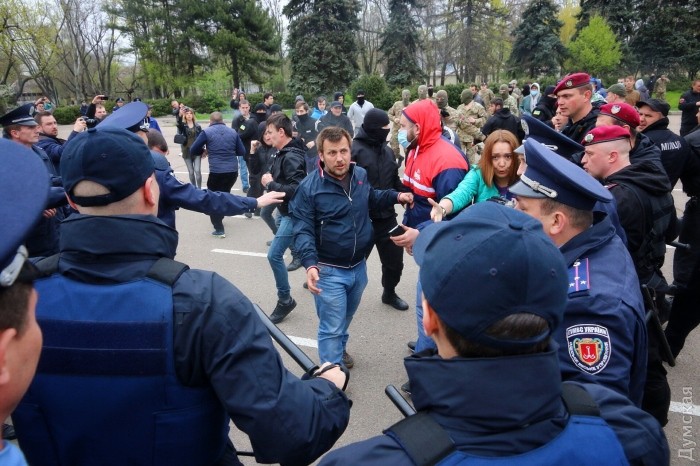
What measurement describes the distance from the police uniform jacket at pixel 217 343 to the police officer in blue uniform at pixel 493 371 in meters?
0.38

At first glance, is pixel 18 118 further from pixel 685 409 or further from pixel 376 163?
pixel 685 409

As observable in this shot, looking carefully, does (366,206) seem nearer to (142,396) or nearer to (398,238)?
(398,238)

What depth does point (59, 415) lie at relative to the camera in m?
1.45

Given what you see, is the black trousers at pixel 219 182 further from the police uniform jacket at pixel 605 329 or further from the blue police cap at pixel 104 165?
the police uniform jacket at pixel 605 329

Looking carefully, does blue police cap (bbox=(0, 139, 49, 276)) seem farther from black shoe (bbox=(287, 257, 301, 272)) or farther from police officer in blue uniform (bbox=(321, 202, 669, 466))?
black shoe (bbox=(287, 257, 301, 272))

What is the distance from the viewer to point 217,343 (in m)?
1.43

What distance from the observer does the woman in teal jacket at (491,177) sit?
12.1 feet

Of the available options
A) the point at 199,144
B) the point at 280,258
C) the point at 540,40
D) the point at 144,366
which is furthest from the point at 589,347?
the point at 540,40

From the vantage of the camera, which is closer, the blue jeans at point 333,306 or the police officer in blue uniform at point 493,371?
the police officer in blue uniform at point 493,371

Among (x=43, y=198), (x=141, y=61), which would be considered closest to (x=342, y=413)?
(x=43, y=198)

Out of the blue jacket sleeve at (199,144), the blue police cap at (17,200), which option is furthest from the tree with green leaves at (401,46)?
the blue police cap at (17,200)

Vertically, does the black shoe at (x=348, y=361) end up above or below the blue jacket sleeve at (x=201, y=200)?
below

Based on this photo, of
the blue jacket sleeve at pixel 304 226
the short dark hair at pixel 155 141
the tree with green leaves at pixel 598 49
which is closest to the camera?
the blue jacket sleeve at pixel 304 226

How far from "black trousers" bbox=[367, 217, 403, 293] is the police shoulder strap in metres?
3.64
